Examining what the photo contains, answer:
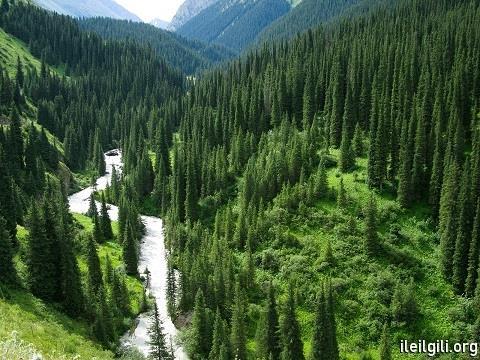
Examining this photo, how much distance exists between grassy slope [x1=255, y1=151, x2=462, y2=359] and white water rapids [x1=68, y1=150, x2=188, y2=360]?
1837 centimetres

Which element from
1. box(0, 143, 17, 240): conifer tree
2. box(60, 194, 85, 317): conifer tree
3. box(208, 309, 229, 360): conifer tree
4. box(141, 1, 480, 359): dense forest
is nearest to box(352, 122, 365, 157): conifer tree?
box(141, 1, 480, 359): dense forest

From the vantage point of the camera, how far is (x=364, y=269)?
9094 cm

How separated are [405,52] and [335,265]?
97.1m

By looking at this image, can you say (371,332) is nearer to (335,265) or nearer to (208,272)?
(335,265)

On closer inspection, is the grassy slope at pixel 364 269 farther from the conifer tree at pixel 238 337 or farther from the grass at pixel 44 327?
the grass at pixel 44 327

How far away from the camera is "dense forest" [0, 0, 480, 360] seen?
2977 inches

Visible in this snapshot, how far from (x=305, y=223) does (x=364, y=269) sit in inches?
734

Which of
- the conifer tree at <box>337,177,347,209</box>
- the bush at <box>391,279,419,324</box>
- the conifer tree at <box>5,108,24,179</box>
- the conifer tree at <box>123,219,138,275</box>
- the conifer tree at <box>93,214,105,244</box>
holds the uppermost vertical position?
the conifer tree at <box>5,108,24,179</box>

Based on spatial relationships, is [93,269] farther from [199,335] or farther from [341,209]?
[341,209]

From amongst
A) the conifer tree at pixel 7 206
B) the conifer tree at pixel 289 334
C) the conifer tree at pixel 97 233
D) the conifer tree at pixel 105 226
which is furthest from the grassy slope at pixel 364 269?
the conifer tree at pixel 105 226

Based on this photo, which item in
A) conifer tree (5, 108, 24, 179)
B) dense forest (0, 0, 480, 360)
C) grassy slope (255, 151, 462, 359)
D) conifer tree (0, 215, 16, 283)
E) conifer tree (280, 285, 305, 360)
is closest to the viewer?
conifer tree (0, 215, 16, 283)

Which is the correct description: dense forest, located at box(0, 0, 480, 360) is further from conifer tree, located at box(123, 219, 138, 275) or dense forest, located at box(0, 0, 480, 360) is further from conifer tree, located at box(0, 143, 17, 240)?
conifer tree, located at box(0, 143, 17, 240)

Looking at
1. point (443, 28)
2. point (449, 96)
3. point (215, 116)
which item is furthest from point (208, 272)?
point (443, 28)

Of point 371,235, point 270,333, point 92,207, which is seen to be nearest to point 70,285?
point 270,333
